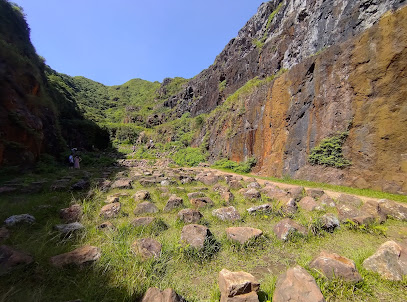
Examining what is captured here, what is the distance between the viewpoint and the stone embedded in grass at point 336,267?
196cm

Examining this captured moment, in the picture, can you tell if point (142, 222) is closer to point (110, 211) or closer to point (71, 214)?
point (110, 211)

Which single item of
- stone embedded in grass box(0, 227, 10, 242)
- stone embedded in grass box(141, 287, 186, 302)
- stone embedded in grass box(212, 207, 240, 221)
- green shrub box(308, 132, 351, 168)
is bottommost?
stone embedded in grass box(212, 207, 240, 221)

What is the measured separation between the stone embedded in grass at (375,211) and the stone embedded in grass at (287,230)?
1734 millimetres

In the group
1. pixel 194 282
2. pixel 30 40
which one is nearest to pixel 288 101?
pixel 194 282

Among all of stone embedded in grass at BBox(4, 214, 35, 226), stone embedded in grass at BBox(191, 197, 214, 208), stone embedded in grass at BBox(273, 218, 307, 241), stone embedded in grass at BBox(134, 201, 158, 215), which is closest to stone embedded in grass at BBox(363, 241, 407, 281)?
stone embedded in grass at BBox(273, 218, 307, 241)

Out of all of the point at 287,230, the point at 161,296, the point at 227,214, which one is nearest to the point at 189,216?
the point at 227,214

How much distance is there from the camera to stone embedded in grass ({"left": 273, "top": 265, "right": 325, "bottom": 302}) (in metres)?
1.62

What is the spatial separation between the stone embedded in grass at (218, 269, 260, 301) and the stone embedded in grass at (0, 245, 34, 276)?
2058 mm

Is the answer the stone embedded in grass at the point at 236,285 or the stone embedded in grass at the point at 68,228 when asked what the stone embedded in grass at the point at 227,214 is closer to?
the stone embedded in grass at the point at 236,285

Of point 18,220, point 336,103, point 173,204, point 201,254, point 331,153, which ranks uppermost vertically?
point 336,103

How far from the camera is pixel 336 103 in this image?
810 cm

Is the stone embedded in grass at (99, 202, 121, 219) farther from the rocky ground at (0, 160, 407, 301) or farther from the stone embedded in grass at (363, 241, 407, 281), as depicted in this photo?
the stone embedded in grass at (363, 241, 407, 281)

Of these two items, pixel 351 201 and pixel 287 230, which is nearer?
pixel 287 230

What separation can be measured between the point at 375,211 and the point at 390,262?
2167mm
